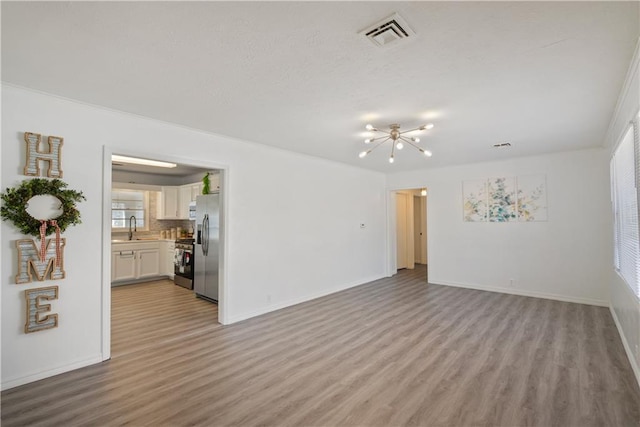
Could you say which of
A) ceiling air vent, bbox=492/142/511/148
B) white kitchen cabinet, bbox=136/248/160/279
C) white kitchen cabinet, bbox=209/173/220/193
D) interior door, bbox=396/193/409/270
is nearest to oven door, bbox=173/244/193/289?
white kitchen cabinet, bbox=136/248/160/279

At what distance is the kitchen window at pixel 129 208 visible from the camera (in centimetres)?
743

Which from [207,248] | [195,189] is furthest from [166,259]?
[207,248]

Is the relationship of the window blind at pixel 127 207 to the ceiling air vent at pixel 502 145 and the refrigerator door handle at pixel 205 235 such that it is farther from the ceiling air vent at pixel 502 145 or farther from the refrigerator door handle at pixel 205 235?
the ceiling air vent at pixel 502 145

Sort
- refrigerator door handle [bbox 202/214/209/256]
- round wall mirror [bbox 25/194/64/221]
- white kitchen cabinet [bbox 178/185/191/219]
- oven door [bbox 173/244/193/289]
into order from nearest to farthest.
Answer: round wall mirror [bbox 25/194/64/221] → refrigerator door handle [bbox 202/214/209/256] → oven door [bbox 173/244/193/289] → white kitchen cabinet [bbox 178/185/191/219]

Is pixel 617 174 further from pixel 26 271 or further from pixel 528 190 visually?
pixel 26 271

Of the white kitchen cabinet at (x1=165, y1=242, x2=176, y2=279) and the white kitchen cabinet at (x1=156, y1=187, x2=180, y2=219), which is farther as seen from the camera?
the white kitchen cabinet at (x1=156, y1=187, x2=180, y2=219)

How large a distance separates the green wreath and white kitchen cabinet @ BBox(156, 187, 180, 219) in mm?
4755

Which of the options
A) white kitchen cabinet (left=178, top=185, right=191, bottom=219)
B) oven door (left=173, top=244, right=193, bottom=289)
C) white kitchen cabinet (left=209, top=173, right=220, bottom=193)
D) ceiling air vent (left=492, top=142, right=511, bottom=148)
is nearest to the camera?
ceiling air vent (left=492, top=142, right=511, bottom=148)

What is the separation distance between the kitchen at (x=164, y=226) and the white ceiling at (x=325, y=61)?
250 cm

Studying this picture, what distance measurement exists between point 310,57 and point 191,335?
345 cm

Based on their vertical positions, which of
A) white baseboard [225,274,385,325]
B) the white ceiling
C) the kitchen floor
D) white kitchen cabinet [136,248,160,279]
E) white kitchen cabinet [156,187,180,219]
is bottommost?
the kitchen floor

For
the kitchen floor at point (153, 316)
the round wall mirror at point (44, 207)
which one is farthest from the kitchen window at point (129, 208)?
the round wall mirror at point (44, 207)

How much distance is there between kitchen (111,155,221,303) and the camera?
5488 millimetres

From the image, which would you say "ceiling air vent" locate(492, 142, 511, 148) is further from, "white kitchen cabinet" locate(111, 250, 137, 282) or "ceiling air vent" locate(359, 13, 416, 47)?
"white kitchen cabinet" locate(111, 250, 137, 282)
